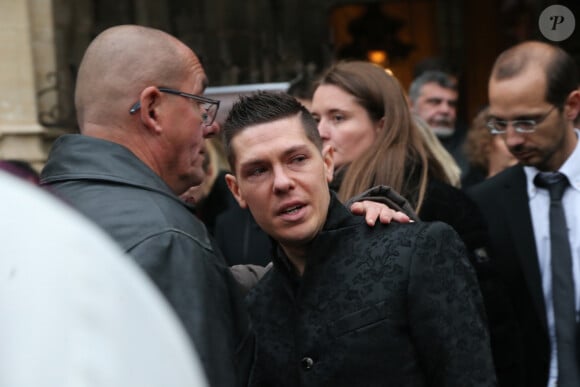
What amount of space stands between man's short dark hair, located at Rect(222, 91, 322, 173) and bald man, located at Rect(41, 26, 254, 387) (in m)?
0.07

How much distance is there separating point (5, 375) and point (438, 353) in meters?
1.74

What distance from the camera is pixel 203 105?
2.79 m

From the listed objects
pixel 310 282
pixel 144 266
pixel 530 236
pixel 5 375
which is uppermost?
pixel 5 375

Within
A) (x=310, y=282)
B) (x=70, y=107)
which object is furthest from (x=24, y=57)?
(x=310, y=282)

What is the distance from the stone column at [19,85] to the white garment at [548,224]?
6.71 m

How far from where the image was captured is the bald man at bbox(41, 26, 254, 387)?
2090 millimetres

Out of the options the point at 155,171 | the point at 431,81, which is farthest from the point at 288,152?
the point at 431,81

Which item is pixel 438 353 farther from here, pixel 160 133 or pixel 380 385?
pixel 160 133

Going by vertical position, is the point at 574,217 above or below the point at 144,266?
below

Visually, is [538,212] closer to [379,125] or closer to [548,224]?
[548,224]

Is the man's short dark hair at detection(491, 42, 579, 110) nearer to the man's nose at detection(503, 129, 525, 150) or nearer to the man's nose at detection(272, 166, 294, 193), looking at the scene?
the man's nose at detection(503, 129, 525, 150)

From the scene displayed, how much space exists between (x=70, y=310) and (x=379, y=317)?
1.68 metres

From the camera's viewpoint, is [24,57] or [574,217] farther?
[24,57]

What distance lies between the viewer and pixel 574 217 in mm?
3857
